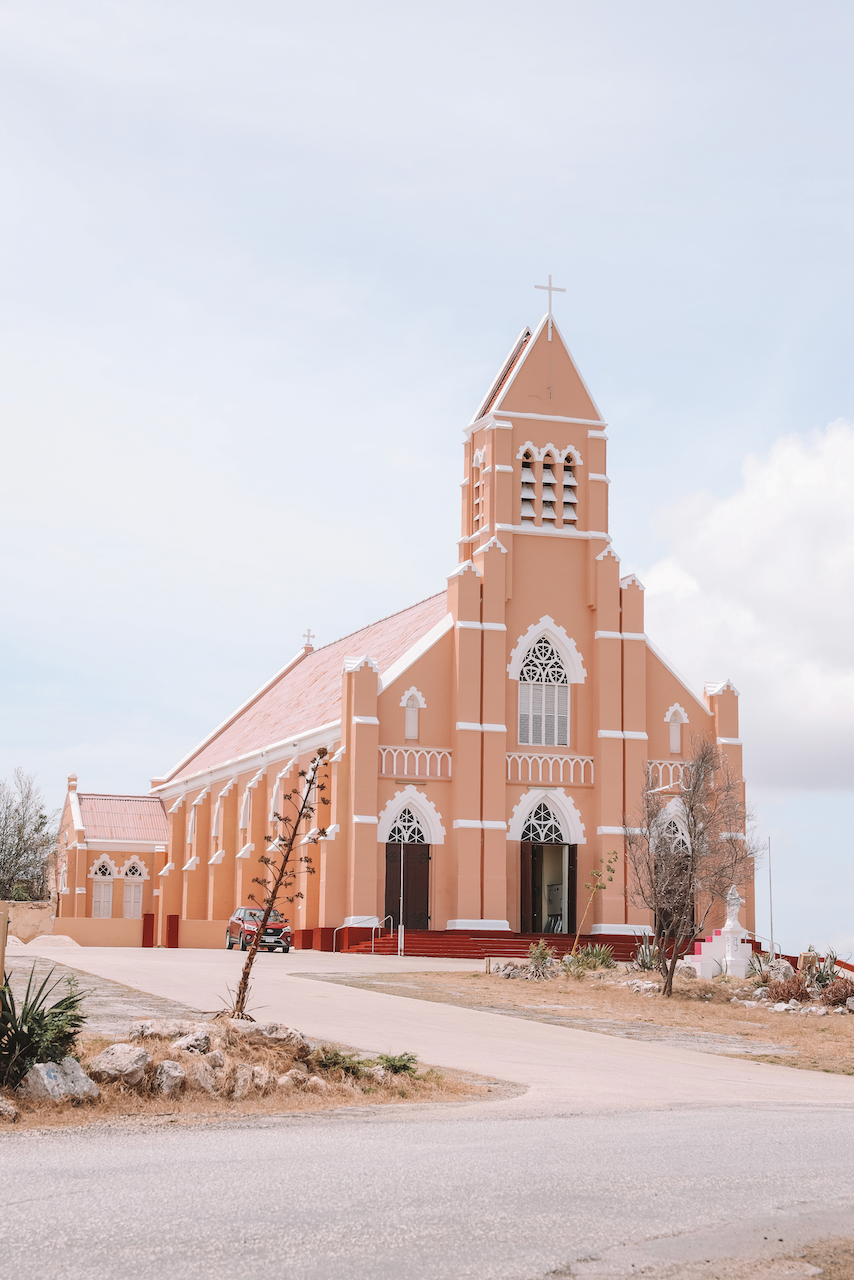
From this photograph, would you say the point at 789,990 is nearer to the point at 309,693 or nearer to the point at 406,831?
the point at 406,831

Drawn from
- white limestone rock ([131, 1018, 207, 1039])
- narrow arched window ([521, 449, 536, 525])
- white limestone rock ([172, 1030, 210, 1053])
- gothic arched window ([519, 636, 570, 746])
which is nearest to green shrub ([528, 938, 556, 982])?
gothic arched window ([519, 636, 570, 746])

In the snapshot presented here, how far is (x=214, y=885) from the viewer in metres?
52.3

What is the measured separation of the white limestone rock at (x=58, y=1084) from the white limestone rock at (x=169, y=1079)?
53 centimetres

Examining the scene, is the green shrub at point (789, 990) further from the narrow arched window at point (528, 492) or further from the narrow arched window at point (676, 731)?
the narrow arched window at point (528, 492)

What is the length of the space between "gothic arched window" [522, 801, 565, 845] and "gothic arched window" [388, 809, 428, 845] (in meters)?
3.52

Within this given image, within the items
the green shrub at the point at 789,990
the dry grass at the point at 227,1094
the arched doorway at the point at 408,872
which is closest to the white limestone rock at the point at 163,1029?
the dry grass at the point at 227,1094

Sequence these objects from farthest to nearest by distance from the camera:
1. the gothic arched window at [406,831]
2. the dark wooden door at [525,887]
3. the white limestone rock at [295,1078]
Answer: the dark wooden door at [525,887] < the gothic arched window at [406,831] < the white limestone rock at [295,1078]

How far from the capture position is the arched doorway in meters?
43.8

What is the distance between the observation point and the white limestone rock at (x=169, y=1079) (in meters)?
11.4

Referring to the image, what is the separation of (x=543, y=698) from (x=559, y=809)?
3.65 m

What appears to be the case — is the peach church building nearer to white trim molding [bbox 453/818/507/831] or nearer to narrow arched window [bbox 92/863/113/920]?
white trim molding [bbox 453/818/507/831]

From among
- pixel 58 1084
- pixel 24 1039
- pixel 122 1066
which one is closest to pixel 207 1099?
pixel 122 1066

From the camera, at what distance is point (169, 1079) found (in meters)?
11.4

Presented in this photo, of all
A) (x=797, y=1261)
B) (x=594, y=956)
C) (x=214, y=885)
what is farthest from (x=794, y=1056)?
(x=214, y=885)
